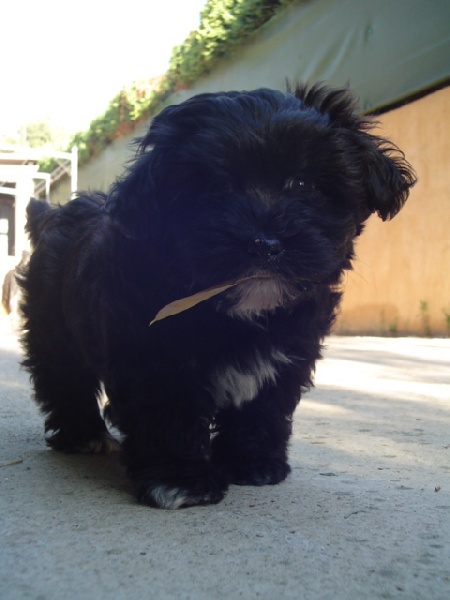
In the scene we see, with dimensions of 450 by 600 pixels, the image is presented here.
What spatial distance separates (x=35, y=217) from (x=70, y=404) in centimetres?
111

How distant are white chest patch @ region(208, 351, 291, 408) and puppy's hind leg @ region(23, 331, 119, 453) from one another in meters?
1.06

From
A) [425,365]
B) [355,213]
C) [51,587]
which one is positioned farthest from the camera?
[425,365]

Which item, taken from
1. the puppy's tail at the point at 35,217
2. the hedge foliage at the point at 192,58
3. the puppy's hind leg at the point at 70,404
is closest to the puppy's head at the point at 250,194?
the puppy's hind leg at the point at 70,404

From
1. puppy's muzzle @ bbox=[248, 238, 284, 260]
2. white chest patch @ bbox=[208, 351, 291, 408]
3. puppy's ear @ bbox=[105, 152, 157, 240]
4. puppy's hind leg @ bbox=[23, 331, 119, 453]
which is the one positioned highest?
puppy's ear @ bbox=[105, 152, 157, 240]

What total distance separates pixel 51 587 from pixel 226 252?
41.0 inches

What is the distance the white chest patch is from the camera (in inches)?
106

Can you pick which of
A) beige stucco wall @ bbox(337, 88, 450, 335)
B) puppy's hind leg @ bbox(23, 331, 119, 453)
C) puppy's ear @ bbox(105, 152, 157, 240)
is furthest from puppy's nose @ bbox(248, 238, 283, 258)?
beige stucco wall @ bbox(337, 88, 450, 335)

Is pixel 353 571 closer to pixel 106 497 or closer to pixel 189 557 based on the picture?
pixel 189 557

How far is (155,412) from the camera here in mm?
2674

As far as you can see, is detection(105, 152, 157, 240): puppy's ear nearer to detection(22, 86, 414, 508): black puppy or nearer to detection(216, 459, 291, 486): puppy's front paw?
detection(22, 86, 414, 508): black puppy

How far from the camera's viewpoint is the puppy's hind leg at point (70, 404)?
3684 millimetres

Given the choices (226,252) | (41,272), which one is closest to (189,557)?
(226,252)

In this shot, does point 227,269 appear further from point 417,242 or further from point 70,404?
point 417,242

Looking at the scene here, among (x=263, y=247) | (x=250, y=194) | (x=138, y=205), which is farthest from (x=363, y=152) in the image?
(x=138, y=205)
